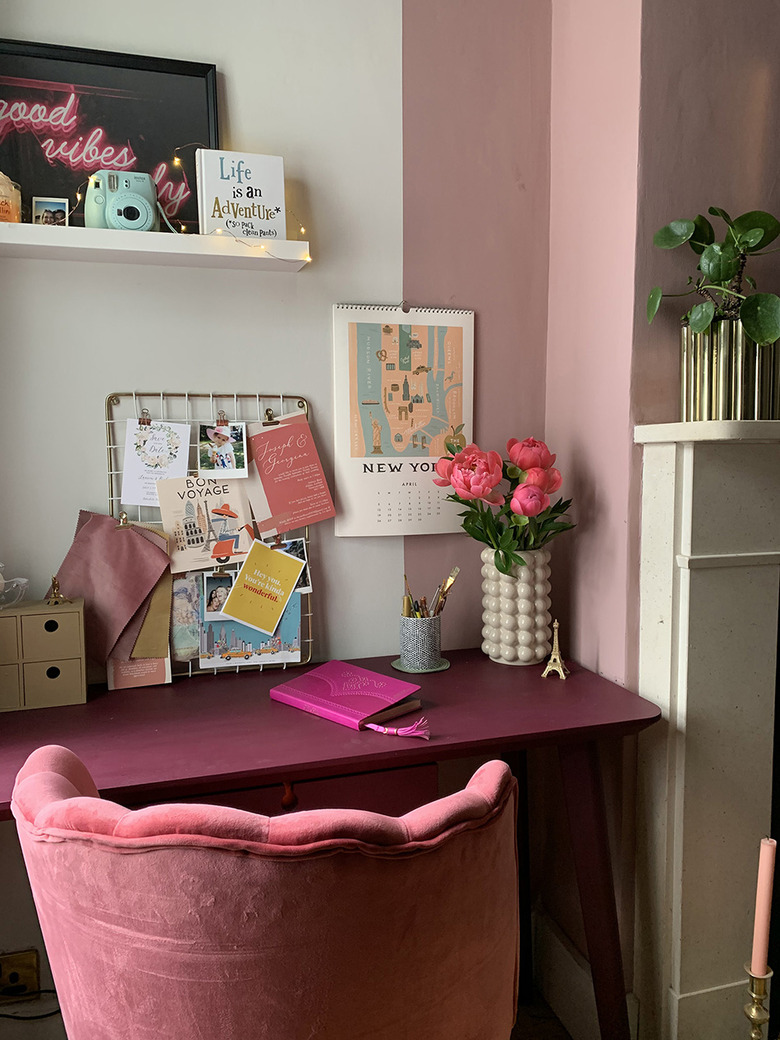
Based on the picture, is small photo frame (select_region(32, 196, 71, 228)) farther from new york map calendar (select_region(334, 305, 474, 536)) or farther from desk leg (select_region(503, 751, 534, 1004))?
desk leg (select_region(503, 751, 534, 1004))

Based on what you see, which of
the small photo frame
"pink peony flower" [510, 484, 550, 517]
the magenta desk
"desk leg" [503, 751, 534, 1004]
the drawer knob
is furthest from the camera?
"desk leg" [503, 751, 534, 1004]

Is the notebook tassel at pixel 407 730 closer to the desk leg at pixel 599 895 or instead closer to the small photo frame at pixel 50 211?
the desk leg at pixel 599 895

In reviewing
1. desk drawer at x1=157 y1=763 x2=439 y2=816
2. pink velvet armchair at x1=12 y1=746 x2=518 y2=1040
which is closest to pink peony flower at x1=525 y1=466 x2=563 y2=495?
desk drawer at x1=157 y1=763 x2=439 y2=816

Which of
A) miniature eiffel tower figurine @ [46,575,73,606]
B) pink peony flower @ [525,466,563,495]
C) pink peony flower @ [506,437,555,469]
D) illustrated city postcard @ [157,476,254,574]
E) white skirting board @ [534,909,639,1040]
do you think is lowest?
white skirting board @ [534,909,639,1040]

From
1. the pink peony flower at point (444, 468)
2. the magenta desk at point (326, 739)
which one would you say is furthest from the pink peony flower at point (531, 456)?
the magenta desk at point (326, 739)

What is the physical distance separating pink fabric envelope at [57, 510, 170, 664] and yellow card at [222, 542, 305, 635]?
0.60ft

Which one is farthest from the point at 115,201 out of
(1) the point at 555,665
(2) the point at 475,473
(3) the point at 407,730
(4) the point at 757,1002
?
(4) the point at 757,1002

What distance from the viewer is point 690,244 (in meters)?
1.49

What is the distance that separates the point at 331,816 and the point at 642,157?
4.25 ft

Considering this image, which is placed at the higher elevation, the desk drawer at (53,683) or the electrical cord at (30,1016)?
the desk drawer at (53,683)

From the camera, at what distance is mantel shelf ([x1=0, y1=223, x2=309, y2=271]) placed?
4.57 ft

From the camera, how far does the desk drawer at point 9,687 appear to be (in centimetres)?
141

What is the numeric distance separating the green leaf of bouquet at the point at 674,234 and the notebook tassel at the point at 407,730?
36.9 inches

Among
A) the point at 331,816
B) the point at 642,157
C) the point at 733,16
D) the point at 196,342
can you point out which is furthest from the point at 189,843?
the point at 733,16
